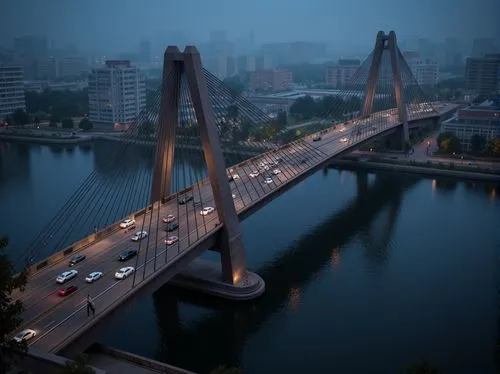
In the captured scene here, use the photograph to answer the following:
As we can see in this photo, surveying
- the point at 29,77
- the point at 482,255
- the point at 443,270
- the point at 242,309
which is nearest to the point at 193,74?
the point at 242,309

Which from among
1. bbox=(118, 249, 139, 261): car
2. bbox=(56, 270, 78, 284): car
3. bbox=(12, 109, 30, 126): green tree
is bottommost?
bbox=(56, 270, 78, 284): car

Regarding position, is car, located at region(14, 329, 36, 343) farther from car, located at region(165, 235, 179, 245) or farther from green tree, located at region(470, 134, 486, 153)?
green tree, located at region(470, 134, 486, 153)

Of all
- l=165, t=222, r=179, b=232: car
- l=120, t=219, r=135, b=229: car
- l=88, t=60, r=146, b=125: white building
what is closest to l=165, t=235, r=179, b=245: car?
l=165, t=222, r=179, b=232: car

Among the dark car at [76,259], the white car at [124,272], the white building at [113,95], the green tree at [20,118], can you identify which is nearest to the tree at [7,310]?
the white car at [124,272]

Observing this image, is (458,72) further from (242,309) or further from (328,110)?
(242,309)

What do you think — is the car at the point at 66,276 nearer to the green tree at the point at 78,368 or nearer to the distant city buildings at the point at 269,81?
the green tree at the point at 78,368
